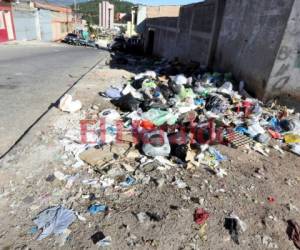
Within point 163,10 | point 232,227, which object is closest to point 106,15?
point 163,10

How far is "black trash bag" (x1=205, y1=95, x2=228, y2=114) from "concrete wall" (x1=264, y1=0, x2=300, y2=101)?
1075 mm

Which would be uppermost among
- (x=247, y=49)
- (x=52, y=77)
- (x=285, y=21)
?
(x=285, y=21)

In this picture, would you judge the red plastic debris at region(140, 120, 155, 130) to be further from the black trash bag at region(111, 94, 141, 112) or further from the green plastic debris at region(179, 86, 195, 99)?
the green plastic debris at region(179, 86, 195, 99)

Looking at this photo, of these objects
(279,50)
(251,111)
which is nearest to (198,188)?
(251,111)

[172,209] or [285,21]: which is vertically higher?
[285,21]

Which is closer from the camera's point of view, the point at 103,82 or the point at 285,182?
the point at 285,182

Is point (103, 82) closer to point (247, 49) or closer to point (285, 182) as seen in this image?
point (247, 49)

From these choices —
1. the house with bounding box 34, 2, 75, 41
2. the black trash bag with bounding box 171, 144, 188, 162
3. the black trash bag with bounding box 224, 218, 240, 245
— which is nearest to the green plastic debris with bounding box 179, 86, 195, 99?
the black trash bag with bounding box 171, 144, 188, 162

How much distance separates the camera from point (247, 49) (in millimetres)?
6902

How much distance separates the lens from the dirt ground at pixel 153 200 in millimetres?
2410

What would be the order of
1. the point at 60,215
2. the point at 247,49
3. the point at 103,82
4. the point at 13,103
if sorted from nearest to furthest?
the point at 60,215 < the point at 13,103 < the point at 247,49 < the point at 103,82

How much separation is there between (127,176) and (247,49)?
17.3 feet

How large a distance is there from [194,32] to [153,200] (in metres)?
9.52

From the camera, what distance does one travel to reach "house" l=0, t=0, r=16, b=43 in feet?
71.7
